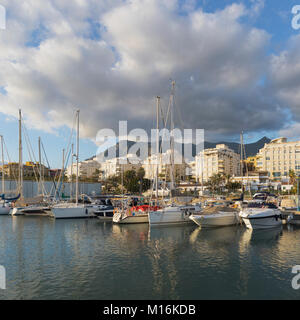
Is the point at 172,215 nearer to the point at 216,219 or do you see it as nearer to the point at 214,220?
the point at 214,220

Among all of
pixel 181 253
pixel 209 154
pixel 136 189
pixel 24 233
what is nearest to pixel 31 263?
pixel 181 253

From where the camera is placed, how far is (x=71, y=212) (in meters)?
41.6

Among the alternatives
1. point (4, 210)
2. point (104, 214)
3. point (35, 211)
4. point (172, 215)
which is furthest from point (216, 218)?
point (4, 210)

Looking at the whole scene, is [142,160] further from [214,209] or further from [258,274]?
[258,274]

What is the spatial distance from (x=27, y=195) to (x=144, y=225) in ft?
216

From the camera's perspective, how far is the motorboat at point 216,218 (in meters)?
31.4

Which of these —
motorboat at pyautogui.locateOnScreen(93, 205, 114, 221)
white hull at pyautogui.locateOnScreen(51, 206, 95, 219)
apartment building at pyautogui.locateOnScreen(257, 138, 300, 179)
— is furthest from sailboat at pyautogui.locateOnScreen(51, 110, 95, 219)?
apartment building at pyautogui.locateOnScreen(257, 138, 300, 179)

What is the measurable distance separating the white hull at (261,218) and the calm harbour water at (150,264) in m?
1.17

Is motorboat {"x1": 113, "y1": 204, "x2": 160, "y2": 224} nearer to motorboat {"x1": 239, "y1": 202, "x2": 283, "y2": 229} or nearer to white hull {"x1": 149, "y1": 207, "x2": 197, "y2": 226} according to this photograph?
white hull {"x1": 149, "y1": 207, "x2": 197, "y2": 226}

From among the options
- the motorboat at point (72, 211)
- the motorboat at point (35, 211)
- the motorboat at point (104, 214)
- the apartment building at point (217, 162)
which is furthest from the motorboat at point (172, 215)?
the apartment building at point (217, 162)

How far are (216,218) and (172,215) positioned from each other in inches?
219

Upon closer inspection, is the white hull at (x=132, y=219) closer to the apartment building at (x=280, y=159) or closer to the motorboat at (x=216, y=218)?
the motorboat at (x=216, y=218)

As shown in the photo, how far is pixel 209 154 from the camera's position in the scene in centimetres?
14912
